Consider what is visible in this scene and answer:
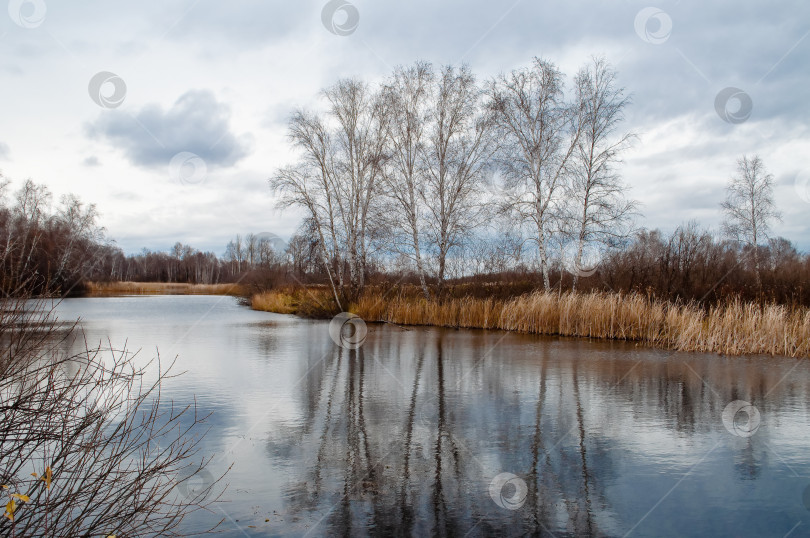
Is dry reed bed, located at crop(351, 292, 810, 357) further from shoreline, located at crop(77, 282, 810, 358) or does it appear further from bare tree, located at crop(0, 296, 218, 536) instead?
bare tree, located at crop(0, 296, 218, 536)

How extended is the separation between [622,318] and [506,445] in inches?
466

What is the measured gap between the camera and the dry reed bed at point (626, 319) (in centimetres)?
1348

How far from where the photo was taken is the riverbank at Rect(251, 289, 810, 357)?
13492 mm

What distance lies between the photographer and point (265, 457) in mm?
5719

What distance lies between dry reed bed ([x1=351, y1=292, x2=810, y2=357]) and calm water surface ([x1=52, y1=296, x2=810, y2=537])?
122 cm

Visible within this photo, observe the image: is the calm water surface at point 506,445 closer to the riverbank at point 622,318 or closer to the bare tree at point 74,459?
the bare tree at point 74,459

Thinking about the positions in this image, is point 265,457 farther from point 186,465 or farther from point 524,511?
point 524,511

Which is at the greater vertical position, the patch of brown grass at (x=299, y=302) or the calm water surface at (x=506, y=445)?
the patch of brown grass at (x=299, y=302)

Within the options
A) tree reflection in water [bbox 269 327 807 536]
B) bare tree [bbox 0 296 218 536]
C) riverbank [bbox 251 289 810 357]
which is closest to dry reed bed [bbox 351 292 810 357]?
riverbank [bbox 251 289 810 357]

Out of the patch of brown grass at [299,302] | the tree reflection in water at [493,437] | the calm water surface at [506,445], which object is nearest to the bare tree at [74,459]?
the calm water surface at [506,445]

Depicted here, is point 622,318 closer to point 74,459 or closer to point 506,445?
point 506,445

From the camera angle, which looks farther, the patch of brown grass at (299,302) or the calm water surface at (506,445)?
the patch of brown grass at (299,302)

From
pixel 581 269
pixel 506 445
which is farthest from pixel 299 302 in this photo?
pixel 506 445

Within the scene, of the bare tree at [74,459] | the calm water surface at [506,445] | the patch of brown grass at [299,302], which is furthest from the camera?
the patch of brown grass at [299,302]
